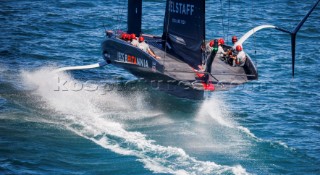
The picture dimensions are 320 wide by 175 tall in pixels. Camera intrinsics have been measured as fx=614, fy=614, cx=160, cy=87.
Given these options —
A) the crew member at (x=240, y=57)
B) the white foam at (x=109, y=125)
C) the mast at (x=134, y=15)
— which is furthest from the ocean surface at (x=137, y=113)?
the mast at (x=134, y=15)

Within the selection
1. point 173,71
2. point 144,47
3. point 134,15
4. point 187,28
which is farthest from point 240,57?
point 134,15

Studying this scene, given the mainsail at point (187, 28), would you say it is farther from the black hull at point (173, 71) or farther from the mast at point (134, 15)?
the mast at point (134, 15)

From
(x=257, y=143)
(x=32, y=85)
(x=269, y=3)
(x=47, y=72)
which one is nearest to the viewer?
(x=257, y=143)

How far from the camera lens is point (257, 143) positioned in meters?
19.3

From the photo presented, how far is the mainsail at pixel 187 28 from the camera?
20625 millimetres

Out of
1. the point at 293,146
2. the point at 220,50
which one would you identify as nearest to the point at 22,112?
the point at 220,50

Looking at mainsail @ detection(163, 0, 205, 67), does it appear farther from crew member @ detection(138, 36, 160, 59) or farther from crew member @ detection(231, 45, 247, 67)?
crew member @ detection(231, 45, 247, 67)

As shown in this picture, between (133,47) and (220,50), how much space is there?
3.47 m

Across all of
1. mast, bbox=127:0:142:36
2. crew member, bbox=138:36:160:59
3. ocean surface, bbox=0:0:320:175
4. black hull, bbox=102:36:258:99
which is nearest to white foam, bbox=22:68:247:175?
ocean surface, bbox=0:0:320:175

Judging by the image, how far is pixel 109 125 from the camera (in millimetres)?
20344

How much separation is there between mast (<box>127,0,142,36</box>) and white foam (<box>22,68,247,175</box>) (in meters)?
2.65

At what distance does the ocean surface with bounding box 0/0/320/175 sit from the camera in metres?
17.6

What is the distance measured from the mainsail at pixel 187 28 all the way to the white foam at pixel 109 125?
8.37ft

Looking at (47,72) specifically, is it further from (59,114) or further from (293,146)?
(293,146)
